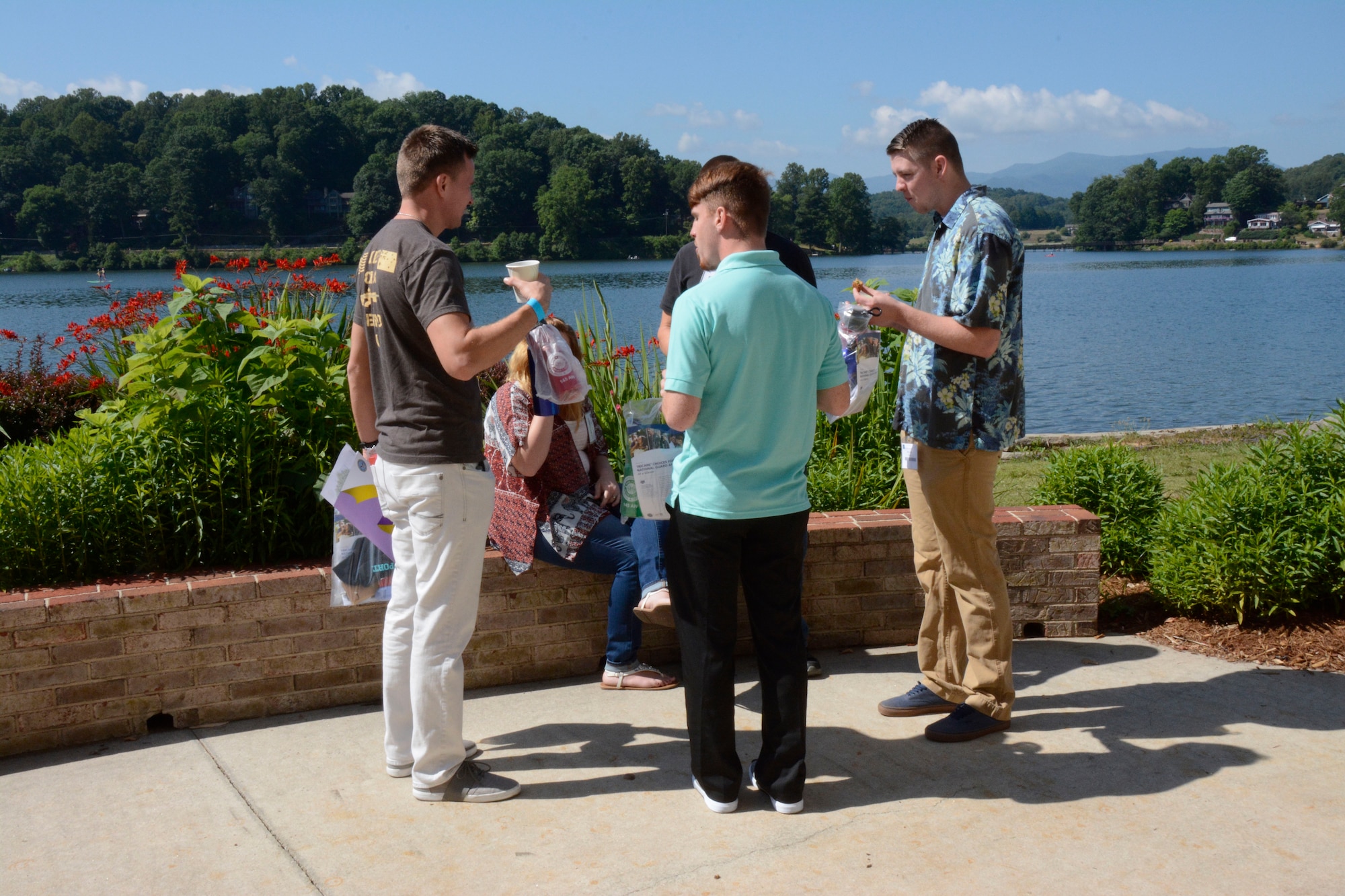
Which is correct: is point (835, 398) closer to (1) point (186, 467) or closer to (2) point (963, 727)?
(2) point (963, 727)

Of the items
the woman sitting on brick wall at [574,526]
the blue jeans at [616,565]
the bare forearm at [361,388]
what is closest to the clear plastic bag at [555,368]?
the woman sitting on brick wall at [574,526]

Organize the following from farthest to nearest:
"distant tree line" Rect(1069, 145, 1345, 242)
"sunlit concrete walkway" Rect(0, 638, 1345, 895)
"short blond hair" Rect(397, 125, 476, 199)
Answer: "distant tree line" Rect(1069, 145, 1345, 242)
"short blond hair" Rect(397, 125, 476, 199)
"sunlit concrete walkway" Rect(0, 638, 1345, 895)

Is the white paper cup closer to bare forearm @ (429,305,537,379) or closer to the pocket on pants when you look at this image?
bare forearm @ (429,305,537,379)

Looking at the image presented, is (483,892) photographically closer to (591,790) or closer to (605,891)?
(605,891)

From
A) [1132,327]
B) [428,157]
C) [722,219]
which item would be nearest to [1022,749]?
[722,219]

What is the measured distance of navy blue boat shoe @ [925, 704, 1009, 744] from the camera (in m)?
3.36

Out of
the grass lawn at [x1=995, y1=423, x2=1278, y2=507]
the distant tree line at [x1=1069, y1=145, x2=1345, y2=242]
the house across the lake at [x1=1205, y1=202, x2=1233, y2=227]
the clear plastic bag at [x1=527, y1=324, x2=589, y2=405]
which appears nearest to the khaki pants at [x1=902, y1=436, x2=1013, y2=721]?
the clear plastic bag at [x1=527, y1=324, x2=589, y2=405]

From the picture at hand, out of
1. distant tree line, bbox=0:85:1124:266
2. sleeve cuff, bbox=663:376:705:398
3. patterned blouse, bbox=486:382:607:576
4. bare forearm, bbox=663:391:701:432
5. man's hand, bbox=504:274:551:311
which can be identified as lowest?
patterned blouse, bbox=486:382:607:576

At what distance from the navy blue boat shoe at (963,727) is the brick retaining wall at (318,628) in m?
0.91

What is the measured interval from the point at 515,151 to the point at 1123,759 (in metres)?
62.9

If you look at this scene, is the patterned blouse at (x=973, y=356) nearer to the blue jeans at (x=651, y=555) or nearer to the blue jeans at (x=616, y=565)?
the blue jeans at (x=651, y=555)

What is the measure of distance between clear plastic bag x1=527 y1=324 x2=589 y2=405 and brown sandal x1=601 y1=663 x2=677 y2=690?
1238 millimetres

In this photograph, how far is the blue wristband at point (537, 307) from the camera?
2761 mm

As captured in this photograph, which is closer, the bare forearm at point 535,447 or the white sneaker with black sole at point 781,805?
the white sneaker with black sole at point 781,805
